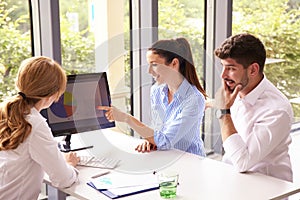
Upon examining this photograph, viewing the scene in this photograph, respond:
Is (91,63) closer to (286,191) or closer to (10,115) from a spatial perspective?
(10,115)

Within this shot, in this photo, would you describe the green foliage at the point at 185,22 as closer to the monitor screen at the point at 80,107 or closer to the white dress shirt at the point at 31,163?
the monitor screen at the point at 80,107

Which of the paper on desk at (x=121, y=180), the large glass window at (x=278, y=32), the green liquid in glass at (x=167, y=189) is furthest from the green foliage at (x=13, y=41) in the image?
the large glass window at (x=278, y=32)

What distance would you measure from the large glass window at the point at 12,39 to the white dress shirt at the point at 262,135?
1.34 meters

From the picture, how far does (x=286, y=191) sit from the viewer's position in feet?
6.66

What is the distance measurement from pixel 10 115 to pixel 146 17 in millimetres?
1661

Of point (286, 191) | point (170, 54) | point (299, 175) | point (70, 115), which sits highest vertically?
point (170, 54)

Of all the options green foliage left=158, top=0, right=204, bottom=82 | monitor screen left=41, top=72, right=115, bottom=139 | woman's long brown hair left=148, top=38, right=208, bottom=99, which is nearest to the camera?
monitor screen left=41, top=72, right=115, bottom=139

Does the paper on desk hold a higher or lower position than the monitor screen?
lower

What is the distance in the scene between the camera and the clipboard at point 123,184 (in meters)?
2.01

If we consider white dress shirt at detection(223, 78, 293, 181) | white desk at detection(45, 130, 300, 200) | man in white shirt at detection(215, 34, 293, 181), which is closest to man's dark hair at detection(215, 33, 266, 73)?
man in white shirt at detection(215, 34, 293, 181)

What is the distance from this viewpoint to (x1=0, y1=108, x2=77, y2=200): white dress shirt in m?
2.02

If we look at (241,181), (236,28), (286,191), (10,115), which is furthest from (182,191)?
(236,28)

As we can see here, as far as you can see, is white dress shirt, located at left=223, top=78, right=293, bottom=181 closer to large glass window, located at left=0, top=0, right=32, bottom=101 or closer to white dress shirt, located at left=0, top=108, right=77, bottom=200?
white dress shirt, located at left=0, top=108, right=77, bottom=200

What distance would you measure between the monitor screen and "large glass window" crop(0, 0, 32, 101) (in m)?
0.57
